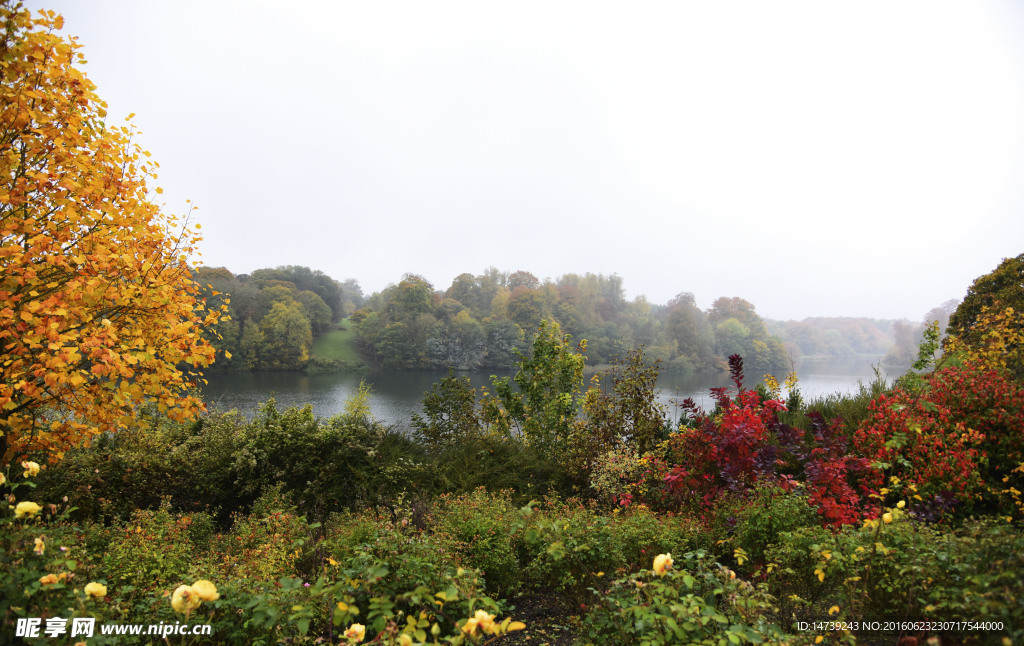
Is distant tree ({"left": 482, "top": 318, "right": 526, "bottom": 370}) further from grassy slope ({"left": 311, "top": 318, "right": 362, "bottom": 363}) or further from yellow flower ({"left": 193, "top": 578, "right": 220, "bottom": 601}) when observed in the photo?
yellow flower ({"left": 193, "top": 578, "right": 220, "bottom": 601})

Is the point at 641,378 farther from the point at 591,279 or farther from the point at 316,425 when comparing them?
the point at 591,279

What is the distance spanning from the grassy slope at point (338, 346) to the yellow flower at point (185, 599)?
3551cm

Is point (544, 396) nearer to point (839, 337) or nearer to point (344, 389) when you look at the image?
point (344, 389)

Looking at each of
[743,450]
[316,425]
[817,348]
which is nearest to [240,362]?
[316,425]

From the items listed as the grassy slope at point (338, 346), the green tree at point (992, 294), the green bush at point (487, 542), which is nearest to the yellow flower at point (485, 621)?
the green bush at point (487, 542)

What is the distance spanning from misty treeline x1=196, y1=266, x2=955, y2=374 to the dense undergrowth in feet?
83.2

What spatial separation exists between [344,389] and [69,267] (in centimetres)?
2344

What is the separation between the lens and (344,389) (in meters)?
24.7

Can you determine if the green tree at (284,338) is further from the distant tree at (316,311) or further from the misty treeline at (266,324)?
the distant tree at (316,311)

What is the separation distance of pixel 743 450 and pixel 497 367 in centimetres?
3174

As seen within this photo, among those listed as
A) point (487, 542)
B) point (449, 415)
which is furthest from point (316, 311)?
point (487, 542)

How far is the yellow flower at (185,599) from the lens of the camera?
1212 millimetres

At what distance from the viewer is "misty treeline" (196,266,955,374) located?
30.7 meters

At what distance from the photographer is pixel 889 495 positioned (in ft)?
12.3
